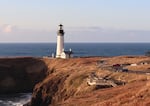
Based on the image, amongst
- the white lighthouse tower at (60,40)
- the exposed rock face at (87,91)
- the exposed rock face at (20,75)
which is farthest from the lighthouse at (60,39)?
the exposed rock face at (87,91)

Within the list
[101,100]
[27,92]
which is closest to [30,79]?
[27,92]

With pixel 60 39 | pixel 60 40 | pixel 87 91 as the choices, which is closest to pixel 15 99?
pixel 60 40

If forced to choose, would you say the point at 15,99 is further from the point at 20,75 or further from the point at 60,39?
the point at 60,39

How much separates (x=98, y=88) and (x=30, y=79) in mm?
48291

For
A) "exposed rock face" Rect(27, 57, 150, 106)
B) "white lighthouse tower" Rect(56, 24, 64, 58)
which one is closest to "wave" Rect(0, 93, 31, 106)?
"exposed rock face" Rect(27, 57, 150, 106)

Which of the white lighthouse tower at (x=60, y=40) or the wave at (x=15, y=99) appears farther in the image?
the white lighthouse tower at (x=60, y=40)

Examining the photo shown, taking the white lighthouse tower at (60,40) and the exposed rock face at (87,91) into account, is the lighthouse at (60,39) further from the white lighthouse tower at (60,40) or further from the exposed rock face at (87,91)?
the exposed rock face at (87,91)

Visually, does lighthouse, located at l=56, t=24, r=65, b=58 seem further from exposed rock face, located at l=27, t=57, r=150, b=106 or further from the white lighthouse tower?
exposed rock face, located at l=27, t=57, r=150, b=106

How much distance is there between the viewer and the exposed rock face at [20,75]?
10038 centimetres

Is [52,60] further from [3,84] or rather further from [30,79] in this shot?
[3,84]

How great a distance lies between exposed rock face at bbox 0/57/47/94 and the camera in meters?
100

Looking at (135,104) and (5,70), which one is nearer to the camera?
(135,104)

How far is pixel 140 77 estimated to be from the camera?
58656 mm

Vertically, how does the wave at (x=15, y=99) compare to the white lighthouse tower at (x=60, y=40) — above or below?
below
